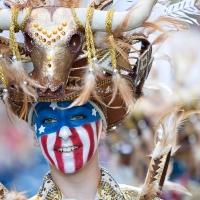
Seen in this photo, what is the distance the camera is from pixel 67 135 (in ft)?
7.89

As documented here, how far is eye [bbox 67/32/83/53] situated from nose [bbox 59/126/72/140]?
337 millimetres

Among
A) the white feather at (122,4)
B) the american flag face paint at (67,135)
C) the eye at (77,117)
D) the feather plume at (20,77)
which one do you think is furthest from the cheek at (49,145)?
the white feather at (122,4)

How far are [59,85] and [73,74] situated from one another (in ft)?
0.43

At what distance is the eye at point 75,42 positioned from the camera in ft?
7.79

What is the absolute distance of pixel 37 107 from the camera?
2.49 meters

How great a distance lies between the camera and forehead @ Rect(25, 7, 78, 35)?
2.36 m

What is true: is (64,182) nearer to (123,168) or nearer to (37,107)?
(37,107)

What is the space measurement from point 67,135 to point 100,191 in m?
0.36

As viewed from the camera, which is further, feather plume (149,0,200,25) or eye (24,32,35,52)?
feather plume (149,0,200,25)

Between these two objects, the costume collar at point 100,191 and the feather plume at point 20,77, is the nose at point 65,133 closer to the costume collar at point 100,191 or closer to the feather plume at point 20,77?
the feather plume at point 20,77

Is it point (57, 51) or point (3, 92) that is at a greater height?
point (57, 51)

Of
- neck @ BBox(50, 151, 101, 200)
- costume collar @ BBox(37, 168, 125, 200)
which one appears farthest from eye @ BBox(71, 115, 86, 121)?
costume collar @ BBox(37, 168, 125, 200)

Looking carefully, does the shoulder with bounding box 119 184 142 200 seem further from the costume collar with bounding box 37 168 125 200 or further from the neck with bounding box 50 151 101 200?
the neck with bounding box 50 151 101 200

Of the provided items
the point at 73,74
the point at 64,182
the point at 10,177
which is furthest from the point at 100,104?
the point at 10,177
